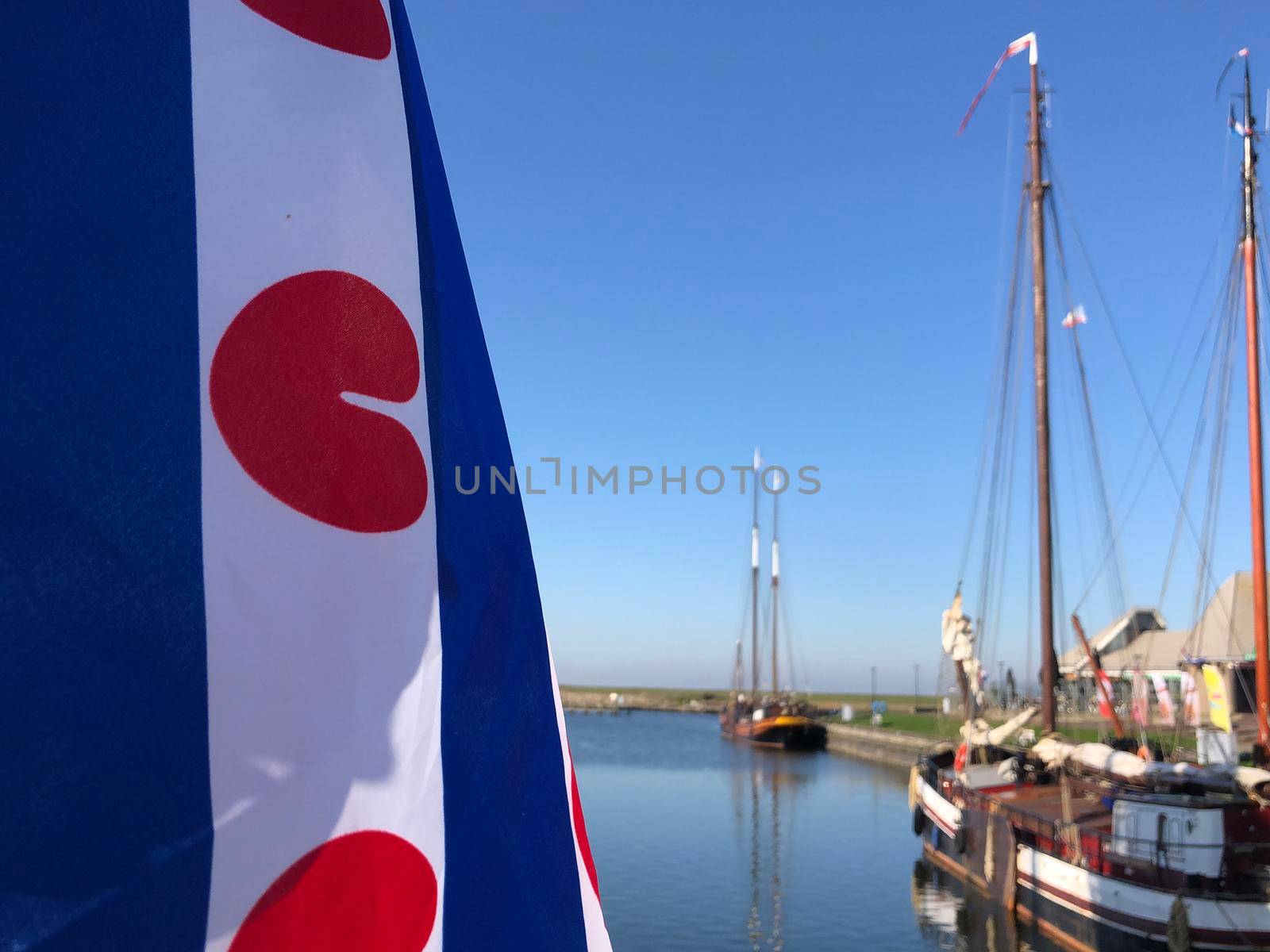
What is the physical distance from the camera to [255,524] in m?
1.69

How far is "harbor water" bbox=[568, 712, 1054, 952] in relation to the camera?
1872cm

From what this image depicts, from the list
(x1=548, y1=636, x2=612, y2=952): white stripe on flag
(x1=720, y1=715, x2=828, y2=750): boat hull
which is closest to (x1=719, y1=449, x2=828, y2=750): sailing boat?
(x1=720, y1=715, x2=828, y2=750): boat hull

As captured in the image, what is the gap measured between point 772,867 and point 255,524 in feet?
86.5

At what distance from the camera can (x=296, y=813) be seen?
5.40 ft

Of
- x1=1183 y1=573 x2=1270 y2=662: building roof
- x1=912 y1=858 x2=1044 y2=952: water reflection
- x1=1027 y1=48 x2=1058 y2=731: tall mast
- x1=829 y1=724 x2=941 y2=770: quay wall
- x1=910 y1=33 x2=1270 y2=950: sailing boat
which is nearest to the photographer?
x1=910 y1=33 x2=1270 y2=950: sailing boat

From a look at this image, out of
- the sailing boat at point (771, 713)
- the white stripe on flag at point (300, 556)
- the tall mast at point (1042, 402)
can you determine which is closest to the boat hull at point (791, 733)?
the sailing boat at point (771, 713)

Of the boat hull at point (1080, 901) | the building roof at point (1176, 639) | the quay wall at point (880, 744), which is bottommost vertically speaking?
the quay wall at point (880, 744)

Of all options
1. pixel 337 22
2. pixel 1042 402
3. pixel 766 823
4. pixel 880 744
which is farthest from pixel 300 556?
pixel 880 744

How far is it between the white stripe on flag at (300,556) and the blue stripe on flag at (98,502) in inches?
1.8

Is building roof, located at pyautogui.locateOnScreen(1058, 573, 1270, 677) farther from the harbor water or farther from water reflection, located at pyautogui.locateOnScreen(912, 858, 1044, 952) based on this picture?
water reflection, located at pyautogui.locateOnScreen(912, 858, 1044, 952)

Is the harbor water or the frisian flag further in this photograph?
the harbor water

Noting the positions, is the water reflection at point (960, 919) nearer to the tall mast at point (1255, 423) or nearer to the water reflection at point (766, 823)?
the water reflection at point (766, 823)

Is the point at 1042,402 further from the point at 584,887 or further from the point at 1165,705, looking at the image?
the point at 584,887

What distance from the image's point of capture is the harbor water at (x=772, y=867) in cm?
1872
